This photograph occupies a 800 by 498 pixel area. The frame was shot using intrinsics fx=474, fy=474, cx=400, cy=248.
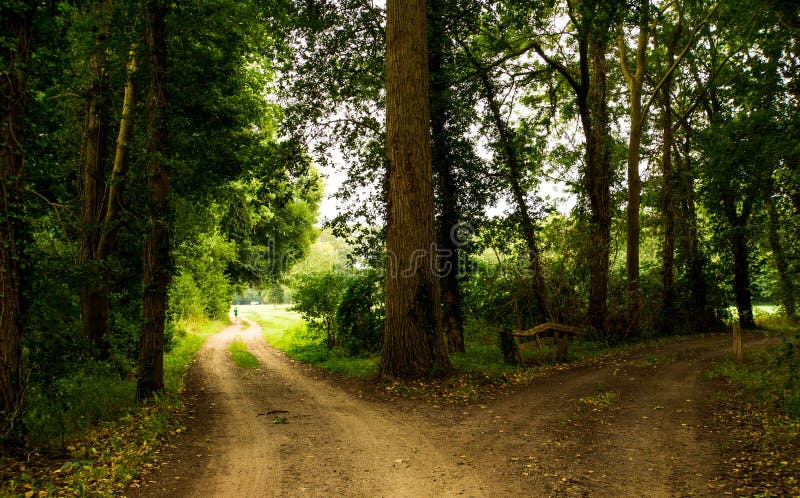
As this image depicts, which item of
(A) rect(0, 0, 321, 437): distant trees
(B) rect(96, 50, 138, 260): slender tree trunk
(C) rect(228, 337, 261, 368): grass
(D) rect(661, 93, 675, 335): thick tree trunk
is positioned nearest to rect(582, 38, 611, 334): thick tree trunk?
(D) rect(661, 93, 675, 335): thick tree trunk

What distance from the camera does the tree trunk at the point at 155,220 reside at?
9227 mm

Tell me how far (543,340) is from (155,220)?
10870 mm

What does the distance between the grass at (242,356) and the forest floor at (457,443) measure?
4.49 metres

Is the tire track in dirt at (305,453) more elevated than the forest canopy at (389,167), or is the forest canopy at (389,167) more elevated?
the forest canopy at (389,167)

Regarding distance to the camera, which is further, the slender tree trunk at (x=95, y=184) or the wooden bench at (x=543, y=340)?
the wooden bench at (x=543, y=340)

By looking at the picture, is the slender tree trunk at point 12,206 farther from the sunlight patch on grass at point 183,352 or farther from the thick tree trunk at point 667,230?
the thick tree trunk at point 667,230

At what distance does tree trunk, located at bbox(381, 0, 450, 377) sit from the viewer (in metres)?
10.5

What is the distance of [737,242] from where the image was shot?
73.3 feet

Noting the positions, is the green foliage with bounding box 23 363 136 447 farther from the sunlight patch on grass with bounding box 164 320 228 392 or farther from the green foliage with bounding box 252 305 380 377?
the green foliage with bounding box 252 305 380 377

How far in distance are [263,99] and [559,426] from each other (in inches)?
644

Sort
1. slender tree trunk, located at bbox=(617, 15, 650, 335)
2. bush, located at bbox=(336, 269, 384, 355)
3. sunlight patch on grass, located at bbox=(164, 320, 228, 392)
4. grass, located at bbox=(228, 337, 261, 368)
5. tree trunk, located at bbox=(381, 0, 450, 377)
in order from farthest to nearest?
slender tree trunk, located at bbox=(617, 15, 650, 335)
bush, located at bbox=(336, 269, 384, 355)
grass, located at bbox=(228, 337, 261, 368)
sunlight patch on grass, located at bbox=(164, 320, 228, 392)
tree trunk, located at bbox=(381, 0, 450, 377)

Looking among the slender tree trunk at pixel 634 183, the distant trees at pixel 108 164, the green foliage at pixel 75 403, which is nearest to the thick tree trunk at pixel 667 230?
the slender tree trunk at pixel 634 183

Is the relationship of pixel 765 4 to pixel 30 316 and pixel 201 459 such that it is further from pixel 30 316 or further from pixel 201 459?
pixel 30 316

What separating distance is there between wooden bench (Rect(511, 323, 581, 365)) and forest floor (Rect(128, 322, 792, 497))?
2502 mm
